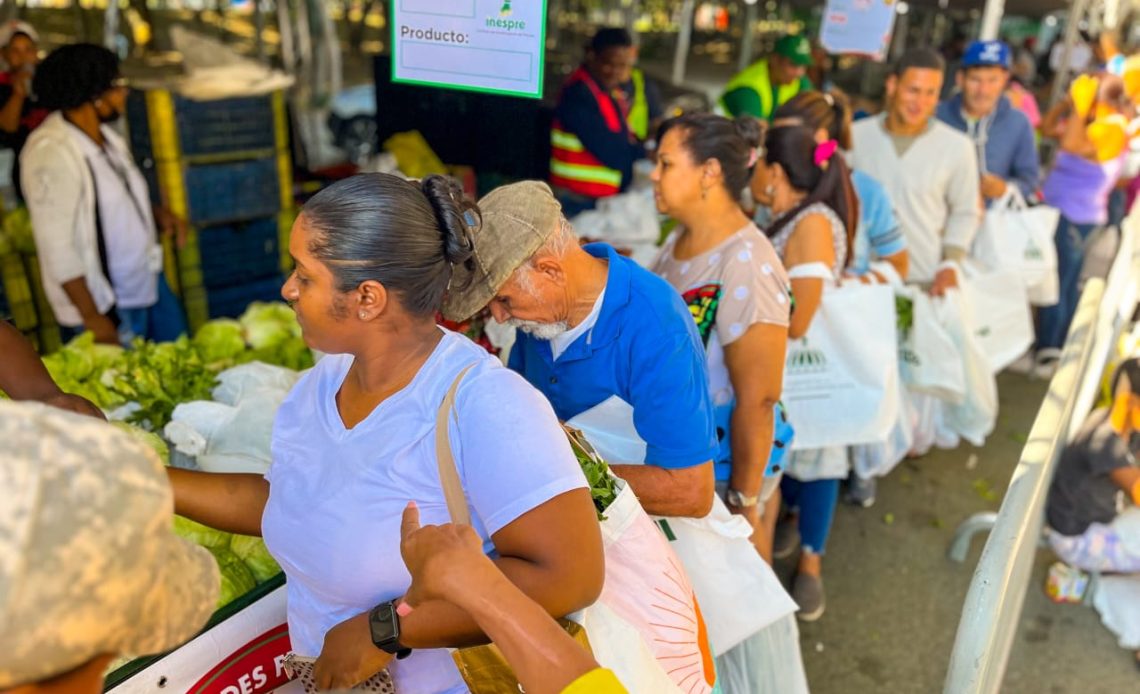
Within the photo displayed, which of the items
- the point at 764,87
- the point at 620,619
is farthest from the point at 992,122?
the point at 620,619

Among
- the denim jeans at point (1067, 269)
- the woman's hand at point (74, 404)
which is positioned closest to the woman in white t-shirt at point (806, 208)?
the woman's hand at point (74, 404)

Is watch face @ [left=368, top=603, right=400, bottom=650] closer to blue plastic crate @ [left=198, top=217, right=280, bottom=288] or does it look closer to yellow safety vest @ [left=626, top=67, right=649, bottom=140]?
blue plastic crate @ [left=198, top=217, right=280, bottom=288]

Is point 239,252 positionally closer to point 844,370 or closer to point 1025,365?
point 844,370

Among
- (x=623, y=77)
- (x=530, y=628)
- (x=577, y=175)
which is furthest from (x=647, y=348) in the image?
(x=623, y=77)

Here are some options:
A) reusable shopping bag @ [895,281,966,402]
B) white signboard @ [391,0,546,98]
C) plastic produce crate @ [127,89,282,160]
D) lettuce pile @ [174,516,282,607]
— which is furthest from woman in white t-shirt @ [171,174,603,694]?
plastic produce crate @ [127,89,282,160]

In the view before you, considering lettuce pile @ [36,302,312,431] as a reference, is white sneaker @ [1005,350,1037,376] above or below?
below

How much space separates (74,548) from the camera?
738mm

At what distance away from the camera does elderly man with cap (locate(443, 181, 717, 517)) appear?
1727 mm

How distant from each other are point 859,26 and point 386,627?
16.0ft

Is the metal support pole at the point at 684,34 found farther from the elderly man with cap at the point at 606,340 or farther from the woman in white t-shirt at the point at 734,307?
the elderly man with cap at the point at 606,340

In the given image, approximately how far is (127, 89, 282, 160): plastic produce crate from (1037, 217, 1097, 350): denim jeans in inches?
200

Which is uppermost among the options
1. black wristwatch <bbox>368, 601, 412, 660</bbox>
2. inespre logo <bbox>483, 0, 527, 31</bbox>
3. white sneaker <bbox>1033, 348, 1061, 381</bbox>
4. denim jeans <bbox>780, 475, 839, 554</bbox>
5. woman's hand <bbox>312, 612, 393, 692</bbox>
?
inespre logo <bbox>483, 0, 527, 31</bbox>

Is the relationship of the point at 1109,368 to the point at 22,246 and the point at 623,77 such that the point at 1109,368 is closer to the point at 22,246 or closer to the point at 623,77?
the point at 623,77

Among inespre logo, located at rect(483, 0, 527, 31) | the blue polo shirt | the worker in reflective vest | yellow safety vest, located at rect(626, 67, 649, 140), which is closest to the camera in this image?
the blue polo shirt
